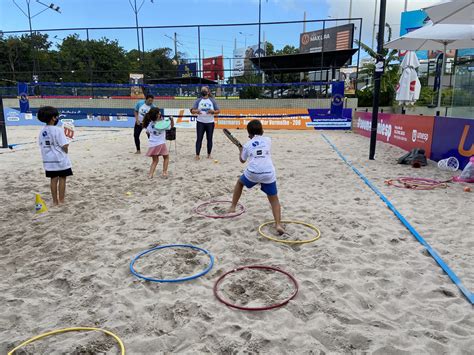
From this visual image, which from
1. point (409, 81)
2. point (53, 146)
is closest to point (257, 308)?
point (53, 146)

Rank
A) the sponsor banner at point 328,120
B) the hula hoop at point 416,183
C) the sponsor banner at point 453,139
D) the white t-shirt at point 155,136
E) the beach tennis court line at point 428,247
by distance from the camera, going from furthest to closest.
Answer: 1. the sponsor banner at point 328,120
2. the sponsor banner at point 453,139
3. the white t-shirt at point 155,136
4. the hula hoop at point 416,183
5. the beach tennis court line at point 428,247

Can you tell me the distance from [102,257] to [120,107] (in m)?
18.5

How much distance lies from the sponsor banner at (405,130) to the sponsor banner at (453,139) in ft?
1.14

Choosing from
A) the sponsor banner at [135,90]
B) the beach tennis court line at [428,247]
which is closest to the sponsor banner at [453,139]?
the beach tennis court line at [428,247]

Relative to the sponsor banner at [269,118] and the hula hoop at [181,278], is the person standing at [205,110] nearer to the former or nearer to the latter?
the hula hoop at [181,278]

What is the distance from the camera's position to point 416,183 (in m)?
6.77

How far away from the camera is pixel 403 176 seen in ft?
24.6

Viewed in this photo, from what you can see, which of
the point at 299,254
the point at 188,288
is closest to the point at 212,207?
the point at 299,254

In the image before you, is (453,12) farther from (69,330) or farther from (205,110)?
(69,330)

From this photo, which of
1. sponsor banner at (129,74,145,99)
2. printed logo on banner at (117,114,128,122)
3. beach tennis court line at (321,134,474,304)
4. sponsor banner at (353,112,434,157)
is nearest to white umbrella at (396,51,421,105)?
sponsor banner at (353,112,434,157)

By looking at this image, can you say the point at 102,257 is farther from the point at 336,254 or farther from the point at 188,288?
the point at 336,254

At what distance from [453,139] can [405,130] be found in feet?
9.71

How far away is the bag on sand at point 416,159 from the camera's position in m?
8.44

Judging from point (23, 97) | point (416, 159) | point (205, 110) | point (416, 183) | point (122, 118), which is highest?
point (23, 97)
